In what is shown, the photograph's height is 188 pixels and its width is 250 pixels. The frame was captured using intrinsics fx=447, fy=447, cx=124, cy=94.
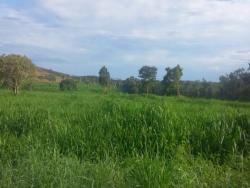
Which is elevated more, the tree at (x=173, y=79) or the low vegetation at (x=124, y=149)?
the tree at (x=173, y=79)

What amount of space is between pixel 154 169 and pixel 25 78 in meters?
51.5

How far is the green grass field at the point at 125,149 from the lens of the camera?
6.41m

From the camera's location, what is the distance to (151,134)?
9258 millimetres

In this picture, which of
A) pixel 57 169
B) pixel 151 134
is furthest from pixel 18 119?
pixel 57 169

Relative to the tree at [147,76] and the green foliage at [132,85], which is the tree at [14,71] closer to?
the green foliage at [132,85]

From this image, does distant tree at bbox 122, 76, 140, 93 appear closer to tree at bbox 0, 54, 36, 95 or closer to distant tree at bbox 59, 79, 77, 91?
distant tree at bbox 59, 79, 77, 91

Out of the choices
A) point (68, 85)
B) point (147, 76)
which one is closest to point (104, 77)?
point (68, 85)

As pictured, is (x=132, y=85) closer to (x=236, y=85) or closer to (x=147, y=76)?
(x=147, y=76)

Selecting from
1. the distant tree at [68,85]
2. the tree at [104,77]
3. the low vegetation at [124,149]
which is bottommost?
the low vegetation at [124,149]

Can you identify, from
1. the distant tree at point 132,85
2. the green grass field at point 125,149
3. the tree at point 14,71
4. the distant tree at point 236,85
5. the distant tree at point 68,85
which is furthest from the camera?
the distant tree at point 68,85

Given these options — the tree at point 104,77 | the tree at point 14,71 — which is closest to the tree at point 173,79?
the tree at point 104,77

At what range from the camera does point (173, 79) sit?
179ft

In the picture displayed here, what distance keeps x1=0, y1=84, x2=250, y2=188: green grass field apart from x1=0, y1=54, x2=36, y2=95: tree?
42.9 meters

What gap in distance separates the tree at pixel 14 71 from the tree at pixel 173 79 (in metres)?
17.1
